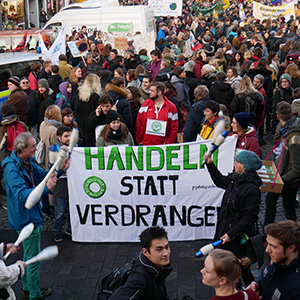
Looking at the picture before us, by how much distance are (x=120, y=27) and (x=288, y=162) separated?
15483 millimetres

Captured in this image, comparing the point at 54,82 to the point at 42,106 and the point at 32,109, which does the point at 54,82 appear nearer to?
the point at 32,109

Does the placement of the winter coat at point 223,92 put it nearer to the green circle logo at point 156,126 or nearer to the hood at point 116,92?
the hood at point 116,92

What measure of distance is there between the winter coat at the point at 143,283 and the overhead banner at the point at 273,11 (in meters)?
23.8

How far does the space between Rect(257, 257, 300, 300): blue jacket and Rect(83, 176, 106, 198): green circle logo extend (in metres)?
3.23

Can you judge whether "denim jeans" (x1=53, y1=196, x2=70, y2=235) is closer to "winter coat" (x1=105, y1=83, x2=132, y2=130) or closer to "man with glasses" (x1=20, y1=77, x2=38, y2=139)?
"winter coat" (x1=105, y1=83, x2=132, y2=130)

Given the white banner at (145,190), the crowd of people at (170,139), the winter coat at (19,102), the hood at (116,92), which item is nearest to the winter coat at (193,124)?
the crowd of people at (170,139)

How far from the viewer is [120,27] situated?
20.7 metres

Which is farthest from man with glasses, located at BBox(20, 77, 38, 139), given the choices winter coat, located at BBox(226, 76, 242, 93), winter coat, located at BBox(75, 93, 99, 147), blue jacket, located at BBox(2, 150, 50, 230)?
blue jacket, located at BBox(2, 150, 50, 230)

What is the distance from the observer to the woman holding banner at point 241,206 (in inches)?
190

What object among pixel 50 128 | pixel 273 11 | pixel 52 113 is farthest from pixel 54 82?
pixel 273 11

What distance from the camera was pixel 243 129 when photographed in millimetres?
6504

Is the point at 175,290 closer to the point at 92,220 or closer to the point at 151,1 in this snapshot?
the point at 92,220

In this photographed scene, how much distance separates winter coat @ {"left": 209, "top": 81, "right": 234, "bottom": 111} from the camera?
376 inches

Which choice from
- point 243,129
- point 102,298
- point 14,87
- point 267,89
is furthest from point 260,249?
point 267,89
